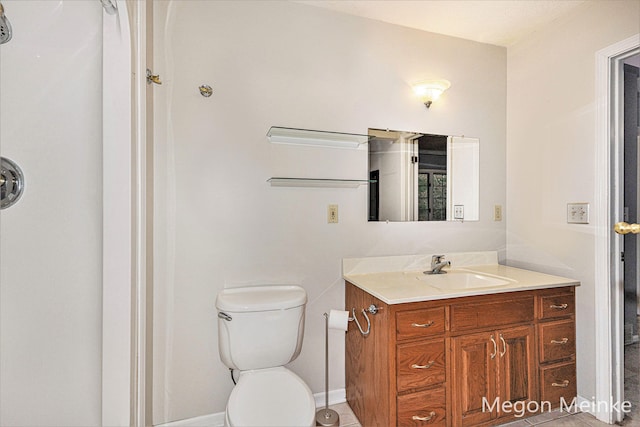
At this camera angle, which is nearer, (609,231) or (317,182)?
(609,231)

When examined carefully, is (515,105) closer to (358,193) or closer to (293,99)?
(358,193)

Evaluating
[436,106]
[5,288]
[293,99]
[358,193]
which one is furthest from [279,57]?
[5,288]

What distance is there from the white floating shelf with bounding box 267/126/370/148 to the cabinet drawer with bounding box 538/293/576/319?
1.39m

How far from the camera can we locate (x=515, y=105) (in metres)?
2.33

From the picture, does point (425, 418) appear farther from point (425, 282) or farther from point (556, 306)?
point (556, 306)

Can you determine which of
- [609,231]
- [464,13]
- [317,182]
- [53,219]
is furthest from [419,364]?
[464,13]

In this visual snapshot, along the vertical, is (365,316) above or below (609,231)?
below

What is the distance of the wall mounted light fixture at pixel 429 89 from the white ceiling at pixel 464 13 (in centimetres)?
38

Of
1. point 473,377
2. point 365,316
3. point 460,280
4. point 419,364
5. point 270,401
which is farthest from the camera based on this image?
point 460,280

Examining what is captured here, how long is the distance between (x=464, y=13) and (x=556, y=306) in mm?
1837

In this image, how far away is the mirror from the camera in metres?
2.06

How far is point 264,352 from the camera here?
5.12 feet

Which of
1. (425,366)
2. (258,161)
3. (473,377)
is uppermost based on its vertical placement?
(258,161)

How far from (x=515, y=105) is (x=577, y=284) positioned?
130cm
